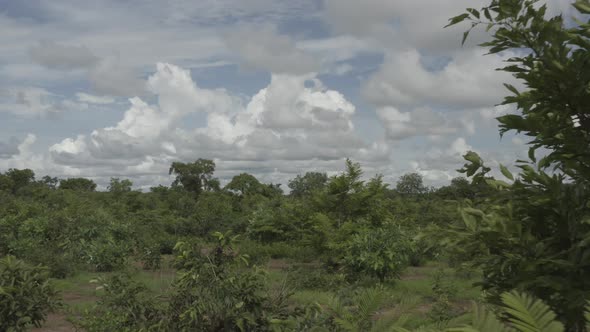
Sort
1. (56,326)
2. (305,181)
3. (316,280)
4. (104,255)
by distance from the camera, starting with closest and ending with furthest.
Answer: (56,326), (316,280), (104,255), (305,181)

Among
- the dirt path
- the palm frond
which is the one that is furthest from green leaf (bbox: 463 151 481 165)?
the dirt path

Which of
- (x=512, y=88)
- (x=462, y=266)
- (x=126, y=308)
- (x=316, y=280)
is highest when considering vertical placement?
(x=512, y=88)

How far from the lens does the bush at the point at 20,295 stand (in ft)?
17.5

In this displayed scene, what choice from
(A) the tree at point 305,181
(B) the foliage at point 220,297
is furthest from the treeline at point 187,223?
(A) the tree at point 305,181

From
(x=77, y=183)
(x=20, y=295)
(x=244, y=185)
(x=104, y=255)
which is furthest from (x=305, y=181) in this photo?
(x=20, y=295)

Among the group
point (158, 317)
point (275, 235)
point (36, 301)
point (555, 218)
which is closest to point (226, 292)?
point (158, 317)

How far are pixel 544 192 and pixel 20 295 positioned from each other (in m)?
5.35

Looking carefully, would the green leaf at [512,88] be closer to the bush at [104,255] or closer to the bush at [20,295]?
the bush at [20,295]

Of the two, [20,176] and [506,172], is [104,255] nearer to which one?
[506,172]

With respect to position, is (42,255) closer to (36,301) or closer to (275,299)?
(36,301)

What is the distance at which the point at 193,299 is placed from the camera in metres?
4.86

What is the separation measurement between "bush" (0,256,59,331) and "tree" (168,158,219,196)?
3482 cm

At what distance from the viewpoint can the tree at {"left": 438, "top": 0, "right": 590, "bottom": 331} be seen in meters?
2.26

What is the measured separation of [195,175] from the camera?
4062 centimetres
